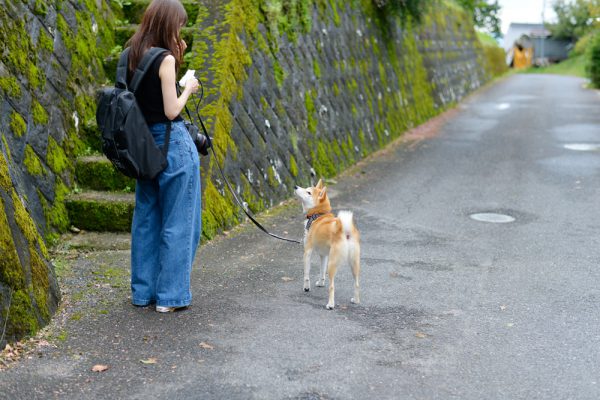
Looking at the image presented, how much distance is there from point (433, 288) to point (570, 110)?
17.6 metres

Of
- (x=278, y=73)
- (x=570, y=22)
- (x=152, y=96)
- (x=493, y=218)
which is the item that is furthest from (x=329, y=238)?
(x=570, y=22)

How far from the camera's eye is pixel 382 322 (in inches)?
217

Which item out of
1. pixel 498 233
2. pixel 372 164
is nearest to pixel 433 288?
pixel 498 233

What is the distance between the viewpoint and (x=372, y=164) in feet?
43.8

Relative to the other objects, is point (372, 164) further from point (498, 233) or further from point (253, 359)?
point (253, 359)

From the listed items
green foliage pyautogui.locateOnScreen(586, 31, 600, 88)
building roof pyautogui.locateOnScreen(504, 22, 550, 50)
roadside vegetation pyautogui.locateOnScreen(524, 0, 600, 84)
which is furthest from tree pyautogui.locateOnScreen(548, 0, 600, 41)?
green foliage pyautogui.locateOnScreen(586, 31, 600, 88)

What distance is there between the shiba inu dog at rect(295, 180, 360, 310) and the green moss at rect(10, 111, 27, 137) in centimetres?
266

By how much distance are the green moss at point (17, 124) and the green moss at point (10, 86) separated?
184 millimetres

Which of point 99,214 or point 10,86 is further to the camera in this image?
point 99,214

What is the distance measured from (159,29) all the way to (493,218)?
5465 millimetres

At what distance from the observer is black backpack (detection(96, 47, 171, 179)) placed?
5191mm

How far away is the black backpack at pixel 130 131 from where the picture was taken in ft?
17.0

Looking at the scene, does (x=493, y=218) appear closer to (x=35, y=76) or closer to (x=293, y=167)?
(x=293, y=167)

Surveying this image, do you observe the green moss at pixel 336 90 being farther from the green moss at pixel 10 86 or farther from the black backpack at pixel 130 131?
the black backpack at pixel 130 131
